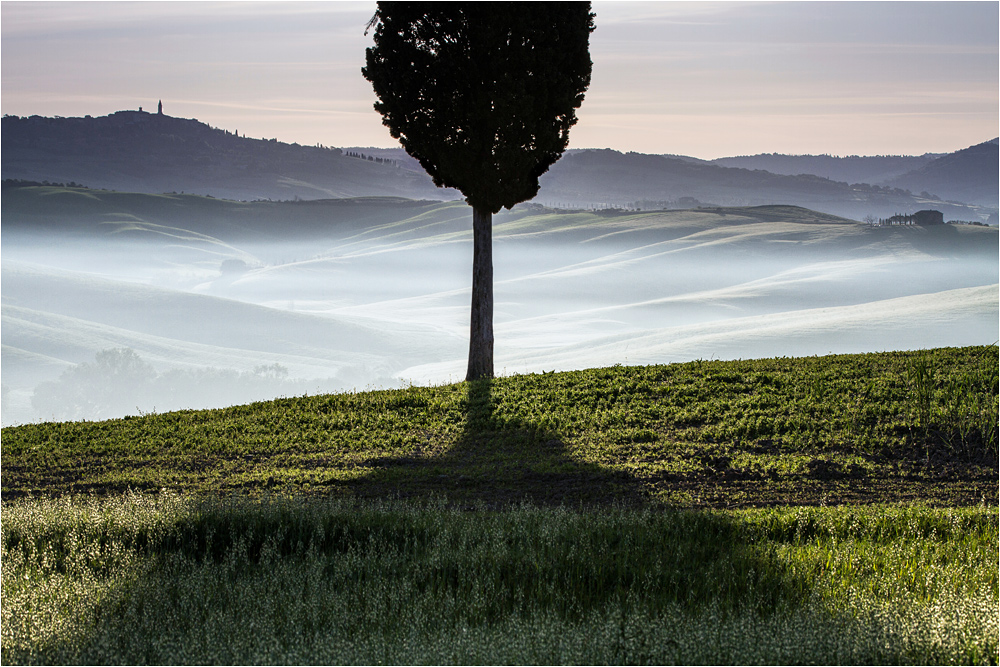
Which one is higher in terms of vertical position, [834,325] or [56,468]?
[834,325]

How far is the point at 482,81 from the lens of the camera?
16.4m

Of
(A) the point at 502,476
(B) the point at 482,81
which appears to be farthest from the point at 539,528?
(B) the point at 482,81

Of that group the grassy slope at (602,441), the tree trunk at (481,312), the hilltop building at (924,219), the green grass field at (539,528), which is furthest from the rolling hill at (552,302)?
the green grass field at (539,528)

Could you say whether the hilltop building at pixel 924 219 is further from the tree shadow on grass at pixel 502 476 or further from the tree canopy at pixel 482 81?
the tree shadow on grass at pixel 502 476

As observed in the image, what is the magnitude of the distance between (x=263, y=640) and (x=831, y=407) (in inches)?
392

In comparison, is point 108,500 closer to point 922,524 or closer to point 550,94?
point 922,524

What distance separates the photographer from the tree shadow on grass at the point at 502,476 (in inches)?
379

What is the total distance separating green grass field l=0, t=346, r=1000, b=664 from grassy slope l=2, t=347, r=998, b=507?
0.06 meters

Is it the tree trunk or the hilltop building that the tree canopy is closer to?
the tree trunk

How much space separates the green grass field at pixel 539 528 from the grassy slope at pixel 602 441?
6 centimetres

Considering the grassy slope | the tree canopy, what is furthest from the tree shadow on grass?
the tree canopy

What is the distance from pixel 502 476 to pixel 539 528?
3194 mm

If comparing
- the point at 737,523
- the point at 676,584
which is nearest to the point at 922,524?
the point at 737,523

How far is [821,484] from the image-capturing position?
9.73 m
